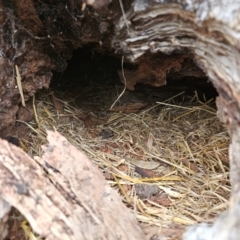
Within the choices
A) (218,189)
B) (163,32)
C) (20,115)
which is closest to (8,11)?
(20,115)

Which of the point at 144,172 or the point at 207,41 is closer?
the point at 207,41

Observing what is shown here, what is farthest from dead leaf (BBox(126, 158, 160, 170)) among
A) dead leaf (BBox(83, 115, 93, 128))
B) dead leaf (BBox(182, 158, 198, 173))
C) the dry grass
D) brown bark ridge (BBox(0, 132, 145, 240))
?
brown bark ridge (BBox(0, 132, 145, 240))

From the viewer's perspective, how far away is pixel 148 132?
1.92 m

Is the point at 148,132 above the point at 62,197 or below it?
below

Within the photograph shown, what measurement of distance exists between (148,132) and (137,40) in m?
0.58

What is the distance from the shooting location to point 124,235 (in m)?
1.21

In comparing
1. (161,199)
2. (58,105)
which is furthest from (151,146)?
(58,105)

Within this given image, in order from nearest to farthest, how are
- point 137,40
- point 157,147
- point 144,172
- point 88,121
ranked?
point 137,40 < point 144,172 < point 157,147 < point 88,121

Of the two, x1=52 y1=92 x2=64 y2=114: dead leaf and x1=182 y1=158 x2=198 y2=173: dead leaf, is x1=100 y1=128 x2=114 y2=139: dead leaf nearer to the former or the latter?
x1=52 y1=92 x2=64 y2=114: dead leaf

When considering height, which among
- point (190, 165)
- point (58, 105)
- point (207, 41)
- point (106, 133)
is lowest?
point (190, 165)

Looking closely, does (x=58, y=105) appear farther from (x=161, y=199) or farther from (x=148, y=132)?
(x=161, y=199)

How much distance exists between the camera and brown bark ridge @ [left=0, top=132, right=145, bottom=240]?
115cm

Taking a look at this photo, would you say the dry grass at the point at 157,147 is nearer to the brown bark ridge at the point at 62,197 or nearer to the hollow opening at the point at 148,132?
the hollow opening at the point at 148,132

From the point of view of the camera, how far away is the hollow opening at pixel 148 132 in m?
1.53
